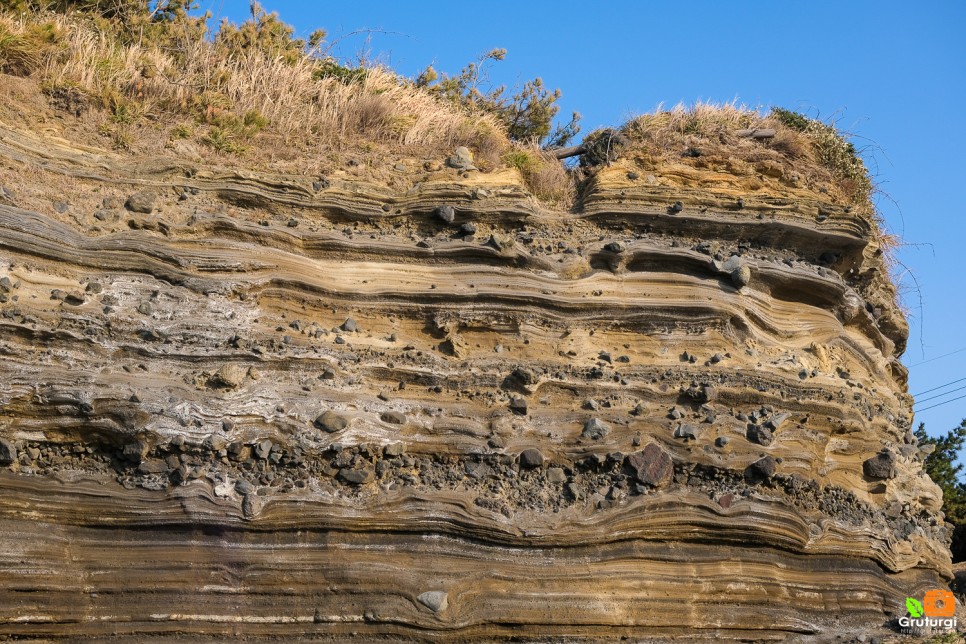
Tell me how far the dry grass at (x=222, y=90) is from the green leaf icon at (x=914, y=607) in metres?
5.84

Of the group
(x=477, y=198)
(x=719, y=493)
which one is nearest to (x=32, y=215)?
(x=477, y=198)

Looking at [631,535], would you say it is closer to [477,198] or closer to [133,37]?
[477,198]

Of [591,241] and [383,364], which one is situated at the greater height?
[591,241]

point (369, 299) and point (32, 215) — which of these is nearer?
point (32, 215)

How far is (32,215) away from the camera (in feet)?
23.0

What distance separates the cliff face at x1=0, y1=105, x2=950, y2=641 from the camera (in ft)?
20.5

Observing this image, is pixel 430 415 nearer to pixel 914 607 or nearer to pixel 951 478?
pixel 914 607

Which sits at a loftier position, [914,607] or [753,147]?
[753,147]

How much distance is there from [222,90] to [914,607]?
8048mm

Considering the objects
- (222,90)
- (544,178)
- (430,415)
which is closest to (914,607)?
(430,415)

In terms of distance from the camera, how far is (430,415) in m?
7.20

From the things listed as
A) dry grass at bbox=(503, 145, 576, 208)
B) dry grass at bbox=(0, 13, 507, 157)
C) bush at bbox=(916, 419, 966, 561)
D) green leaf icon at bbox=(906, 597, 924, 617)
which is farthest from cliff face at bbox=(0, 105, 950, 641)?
bush at bbox=(916, 419, 966, 561)

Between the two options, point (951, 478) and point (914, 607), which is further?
point (951, 478)

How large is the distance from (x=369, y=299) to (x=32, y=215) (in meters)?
2.66
